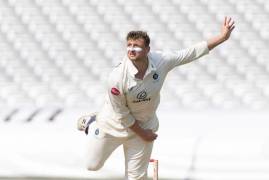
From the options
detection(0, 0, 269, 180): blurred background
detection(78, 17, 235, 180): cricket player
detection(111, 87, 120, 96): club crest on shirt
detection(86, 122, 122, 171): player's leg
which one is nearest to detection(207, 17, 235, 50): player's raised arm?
detection(78, 17, 235, 180): cricket player

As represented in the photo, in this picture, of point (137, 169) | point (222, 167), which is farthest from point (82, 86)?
point (137, 169)

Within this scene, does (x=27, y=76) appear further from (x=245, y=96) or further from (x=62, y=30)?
(x=245, y=96)

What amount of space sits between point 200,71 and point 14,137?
229 cm

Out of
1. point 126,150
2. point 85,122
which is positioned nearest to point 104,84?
point 85,122

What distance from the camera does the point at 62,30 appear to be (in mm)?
7008

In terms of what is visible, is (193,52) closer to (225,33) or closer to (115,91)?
(225,33)

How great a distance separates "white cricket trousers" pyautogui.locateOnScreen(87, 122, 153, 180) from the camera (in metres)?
2.62

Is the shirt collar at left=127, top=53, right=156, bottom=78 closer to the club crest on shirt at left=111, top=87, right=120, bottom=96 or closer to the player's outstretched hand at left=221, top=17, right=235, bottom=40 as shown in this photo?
the club crest on shirt at left=111, top=87, right=120, bottom=96

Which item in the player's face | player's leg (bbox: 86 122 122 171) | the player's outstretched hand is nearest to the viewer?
the player's face

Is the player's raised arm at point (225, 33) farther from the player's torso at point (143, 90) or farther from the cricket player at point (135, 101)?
the player's torso at point (143, 90)

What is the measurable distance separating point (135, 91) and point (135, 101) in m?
0.05

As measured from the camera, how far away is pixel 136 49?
2.38 m

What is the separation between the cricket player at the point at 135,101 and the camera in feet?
7.93

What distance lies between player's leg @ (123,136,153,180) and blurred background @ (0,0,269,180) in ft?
5.12
